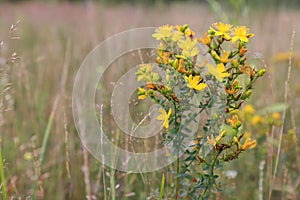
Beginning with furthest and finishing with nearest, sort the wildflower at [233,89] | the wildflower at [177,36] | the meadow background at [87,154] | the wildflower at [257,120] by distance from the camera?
the wildflower at [257,120], the meadow background at [87,154], the wildflower at [177,36], the wildflower at [233,89]

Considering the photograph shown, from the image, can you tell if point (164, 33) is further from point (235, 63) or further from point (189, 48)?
point (235, 63)

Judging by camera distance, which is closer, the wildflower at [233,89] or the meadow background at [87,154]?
the wildflower at [233,89]

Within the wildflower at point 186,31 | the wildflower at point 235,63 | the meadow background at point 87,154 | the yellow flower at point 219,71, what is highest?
the wildflower at point 186,31

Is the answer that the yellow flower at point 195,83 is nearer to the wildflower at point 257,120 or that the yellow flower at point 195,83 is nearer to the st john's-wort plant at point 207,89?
the st john's-wort plant at point 207,89

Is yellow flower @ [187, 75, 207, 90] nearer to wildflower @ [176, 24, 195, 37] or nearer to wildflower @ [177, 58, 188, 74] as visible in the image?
wildflower @ [177, 58, 188, 74]

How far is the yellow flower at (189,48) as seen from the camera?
0.95 metres

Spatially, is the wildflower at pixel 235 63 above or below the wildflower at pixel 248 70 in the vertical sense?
above

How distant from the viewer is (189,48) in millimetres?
965

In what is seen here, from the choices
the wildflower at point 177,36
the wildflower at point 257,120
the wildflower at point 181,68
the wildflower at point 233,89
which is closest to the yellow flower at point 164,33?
the wildflower at point 177,36

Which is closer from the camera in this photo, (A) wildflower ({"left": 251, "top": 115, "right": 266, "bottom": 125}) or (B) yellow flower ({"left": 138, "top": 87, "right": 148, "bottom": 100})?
(B) yellow flower ({"left": 138, "top": 87, "right": 148, "bottom": 100})

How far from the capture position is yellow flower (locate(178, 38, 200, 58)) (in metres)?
0.95

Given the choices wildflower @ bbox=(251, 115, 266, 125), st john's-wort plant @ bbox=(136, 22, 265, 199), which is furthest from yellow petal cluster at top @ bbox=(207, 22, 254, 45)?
wildflower @ bbox=(251, 115, 266, 125)

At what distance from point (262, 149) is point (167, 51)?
80 cm

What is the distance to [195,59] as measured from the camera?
99 centimetres
